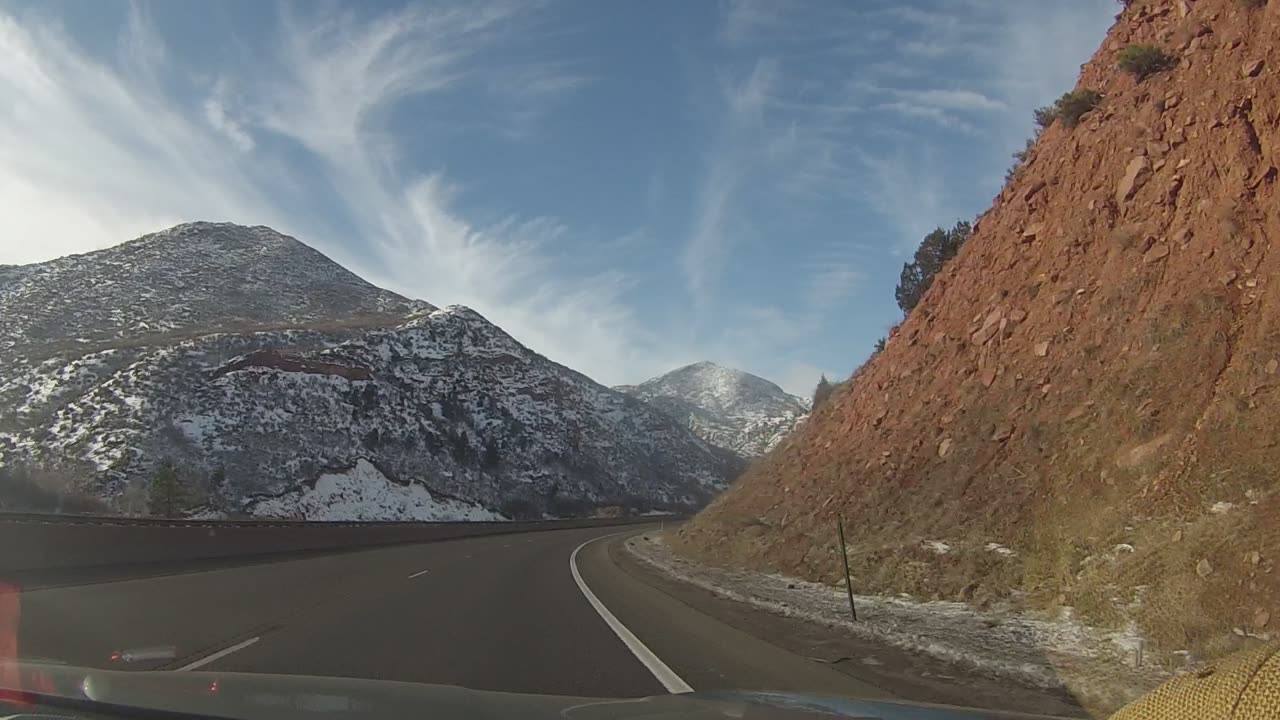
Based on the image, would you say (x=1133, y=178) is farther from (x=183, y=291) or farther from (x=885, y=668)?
(x=183, y=291)

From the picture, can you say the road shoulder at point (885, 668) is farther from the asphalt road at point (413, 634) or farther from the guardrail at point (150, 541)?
the guardrail at point (150, 541)

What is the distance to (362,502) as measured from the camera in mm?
70688

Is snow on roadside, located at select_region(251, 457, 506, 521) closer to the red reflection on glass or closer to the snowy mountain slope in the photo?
the snowy mountain slope

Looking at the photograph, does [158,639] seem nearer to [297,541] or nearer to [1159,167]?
[1159,167]

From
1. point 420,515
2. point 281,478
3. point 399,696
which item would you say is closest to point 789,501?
point 399,696

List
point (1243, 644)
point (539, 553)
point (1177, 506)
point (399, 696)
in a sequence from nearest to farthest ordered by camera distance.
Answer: point (399, 696), point (1243, 644), point (1177, 506), point (539, 553)

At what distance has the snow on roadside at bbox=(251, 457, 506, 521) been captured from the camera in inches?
2501

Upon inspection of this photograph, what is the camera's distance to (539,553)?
1174 inches

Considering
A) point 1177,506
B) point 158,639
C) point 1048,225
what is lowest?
point 158,639

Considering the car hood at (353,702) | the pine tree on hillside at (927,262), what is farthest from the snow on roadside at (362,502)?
the car hood at (353,702)

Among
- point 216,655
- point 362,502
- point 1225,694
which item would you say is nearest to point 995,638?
point 1225,694

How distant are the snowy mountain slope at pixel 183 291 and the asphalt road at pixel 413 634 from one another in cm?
7358

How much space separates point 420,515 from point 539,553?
4889cm

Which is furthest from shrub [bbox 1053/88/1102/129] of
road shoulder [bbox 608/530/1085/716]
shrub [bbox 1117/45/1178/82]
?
road shoulder [bbox 608/530/1085/716]
